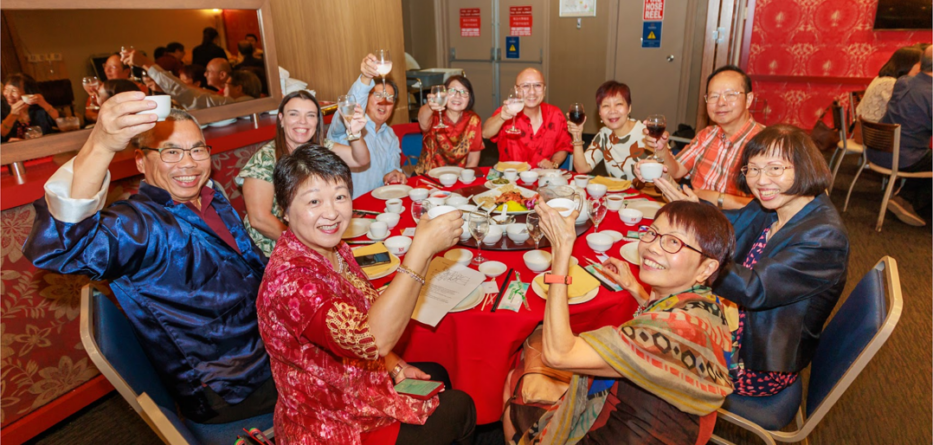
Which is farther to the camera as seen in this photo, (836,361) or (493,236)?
(493,236)

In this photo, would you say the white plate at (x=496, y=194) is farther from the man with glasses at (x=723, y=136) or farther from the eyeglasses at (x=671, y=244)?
the eyeglasses at (x=671, y=244)

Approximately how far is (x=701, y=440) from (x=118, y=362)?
62.1 inches

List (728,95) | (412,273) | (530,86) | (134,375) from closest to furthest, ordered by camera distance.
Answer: (412,273) → (134,375) → (728,95) → (530,86)

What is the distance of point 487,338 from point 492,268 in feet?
1.01

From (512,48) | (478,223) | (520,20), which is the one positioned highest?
(520,20)

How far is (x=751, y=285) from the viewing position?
1.53m

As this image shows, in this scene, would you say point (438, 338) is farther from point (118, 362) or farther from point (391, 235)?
point (118, 362)

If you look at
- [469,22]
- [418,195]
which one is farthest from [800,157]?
[469,22]

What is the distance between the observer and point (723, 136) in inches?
111

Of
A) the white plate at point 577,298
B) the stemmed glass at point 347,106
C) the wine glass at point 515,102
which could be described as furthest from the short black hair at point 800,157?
the stemmed glass at point 347,106

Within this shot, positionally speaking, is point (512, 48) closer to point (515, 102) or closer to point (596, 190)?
point (515, 102)

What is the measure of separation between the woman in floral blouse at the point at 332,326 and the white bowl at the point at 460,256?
1.48ft

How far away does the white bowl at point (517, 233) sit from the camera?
2119 millimetres

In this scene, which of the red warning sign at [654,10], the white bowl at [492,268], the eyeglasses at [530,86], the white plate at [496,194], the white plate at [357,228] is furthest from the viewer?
Result: the red warning sign at [654,10]
